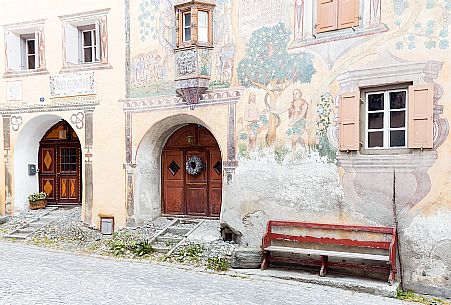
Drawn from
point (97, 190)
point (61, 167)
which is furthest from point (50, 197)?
point (97, 190)

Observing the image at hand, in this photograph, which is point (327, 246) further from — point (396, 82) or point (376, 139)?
point (396, 82)

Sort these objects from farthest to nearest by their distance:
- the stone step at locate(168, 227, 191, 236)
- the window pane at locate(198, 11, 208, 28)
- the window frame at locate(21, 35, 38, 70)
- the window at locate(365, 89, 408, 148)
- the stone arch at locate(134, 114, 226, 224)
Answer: the window frame at locate(21, 35, 38, 70) → the stone arch at locate(134, 114, 226, 224) → the stone step at locate(168, 227, 191, 236) → the window pane at locate(198, 11, 208, 28) → the window at locate(365, 89, 408, 148)

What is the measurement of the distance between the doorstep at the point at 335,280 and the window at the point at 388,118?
7.62ft

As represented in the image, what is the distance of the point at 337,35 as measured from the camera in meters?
8.64

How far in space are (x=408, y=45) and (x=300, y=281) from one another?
453 cm

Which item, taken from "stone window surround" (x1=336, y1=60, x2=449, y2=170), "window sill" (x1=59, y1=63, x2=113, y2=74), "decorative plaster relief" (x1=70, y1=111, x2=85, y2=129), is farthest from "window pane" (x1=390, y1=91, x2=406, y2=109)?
"decorative plaster relief" (x1=70, y1=111, x2=85, y2=129)

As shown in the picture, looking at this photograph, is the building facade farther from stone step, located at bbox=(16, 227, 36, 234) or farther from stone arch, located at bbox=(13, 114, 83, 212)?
stone step, located at bbox=(16, 227, 36, 234)

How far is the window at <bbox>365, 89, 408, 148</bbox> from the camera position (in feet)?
26.7

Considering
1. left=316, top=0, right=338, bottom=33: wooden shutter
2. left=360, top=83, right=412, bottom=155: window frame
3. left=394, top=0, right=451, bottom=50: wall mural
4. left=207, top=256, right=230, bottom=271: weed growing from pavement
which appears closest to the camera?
left=394, top=0, right=451, bottom=50: wall mural

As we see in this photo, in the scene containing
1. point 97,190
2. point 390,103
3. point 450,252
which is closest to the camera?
point 450,252

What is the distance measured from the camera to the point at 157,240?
10836 millimetres

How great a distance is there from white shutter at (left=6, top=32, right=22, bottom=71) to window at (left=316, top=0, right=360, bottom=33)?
28.9 feet

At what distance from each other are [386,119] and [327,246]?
261 centimetres

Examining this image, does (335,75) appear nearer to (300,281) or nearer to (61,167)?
(300,281)
